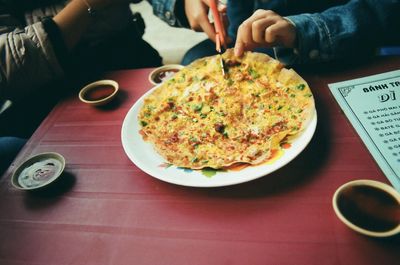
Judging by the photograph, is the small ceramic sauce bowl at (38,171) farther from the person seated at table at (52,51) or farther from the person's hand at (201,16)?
the person's hand at (201,16)

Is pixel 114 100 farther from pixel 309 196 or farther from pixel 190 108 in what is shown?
pixel 309 196

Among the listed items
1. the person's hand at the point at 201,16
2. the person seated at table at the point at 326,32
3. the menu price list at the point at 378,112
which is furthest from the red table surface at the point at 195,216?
the person's hand at the point at 201,16

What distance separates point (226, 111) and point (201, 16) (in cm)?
62

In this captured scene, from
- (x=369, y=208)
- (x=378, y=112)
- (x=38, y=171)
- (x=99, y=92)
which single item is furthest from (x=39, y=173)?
(x=378, y=112)

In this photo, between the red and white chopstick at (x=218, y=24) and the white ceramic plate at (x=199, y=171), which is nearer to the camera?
the white ceramic plate at (x=199, y=171)

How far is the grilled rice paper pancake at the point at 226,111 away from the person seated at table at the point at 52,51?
643 mm

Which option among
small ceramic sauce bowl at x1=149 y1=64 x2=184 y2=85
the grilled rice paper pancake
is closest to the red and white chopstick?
the grilled rice paper pancake

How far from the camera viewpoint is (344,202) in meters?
0.87

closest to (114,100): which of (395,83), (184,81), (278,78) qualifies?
(184,81)

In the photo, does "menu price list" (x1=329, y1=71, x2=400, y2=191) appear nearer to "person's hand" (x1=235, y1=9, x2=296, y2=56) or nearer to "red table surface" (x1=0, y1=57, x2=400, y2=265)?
"red table surface" (x1=0, y1=57, x2=400, y2=265)

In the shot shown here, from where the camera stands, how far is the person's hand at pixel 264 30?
135cm

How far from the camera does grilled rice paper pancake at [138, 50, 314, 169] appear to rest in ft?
3.83

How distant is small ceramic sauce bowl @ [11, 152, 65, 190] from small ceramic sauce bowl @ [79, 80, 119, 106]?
38cm

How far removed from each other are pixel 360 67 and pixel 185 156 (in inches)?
36.7
